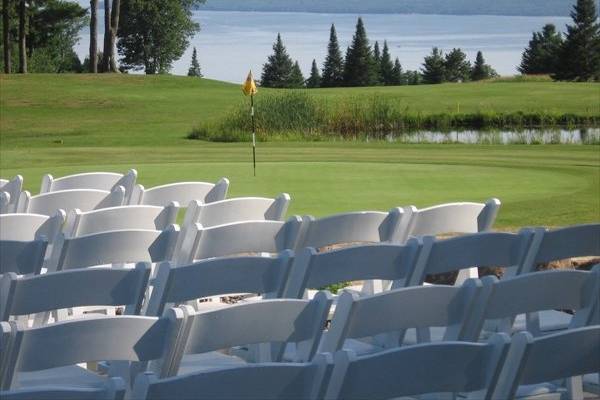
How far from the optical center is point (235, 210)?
718 cm

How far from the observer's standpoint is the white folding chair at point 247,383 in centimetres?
313

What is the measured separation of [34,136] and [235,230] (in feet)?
95.0

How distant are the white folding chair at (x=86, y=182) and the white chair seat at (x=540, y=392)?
Result: 4773mm

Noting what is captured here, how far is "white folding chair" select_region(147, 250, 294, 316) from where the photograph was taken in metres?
4.80

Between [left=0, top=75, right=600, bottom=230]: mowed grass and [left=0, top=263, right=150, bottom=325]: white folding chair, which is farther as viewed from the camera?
[left=0, top=75, right=600, bottom=230]: mowed grass

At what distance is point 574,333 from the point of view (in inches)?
143

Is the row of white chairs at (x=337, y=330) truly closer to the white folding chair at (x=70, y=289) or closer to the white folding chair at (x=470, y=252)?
the white folding chair at (x=70, y=289)

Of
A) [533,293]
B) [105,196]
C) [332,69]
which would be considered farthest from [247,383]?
[332,69]

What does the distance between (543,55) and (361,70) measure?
15.2m

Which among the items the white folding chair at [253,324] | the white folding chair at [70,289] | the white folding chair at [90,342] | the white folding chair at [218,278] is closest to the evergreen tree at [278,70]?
the white folding chair at [218,278]

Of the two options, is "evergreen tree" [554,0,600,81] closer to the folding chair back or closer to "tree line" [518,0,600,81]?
"tree line" [518,0,600,81]

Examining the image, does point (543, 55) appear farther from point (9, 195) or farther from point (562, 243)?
point (562, 243)

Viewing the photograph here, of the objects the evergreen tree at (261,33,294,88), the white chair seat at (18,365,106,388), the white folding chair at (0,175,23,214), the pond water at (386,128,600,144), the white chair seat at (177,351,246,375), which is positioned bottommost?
the pond water at (386,128,600,144)

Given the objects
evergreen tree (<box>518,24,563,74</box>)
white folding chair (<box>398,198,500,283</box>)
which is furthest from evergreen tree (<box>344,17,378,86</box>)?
white folding chair (<box>398,198,500,283</box>)
